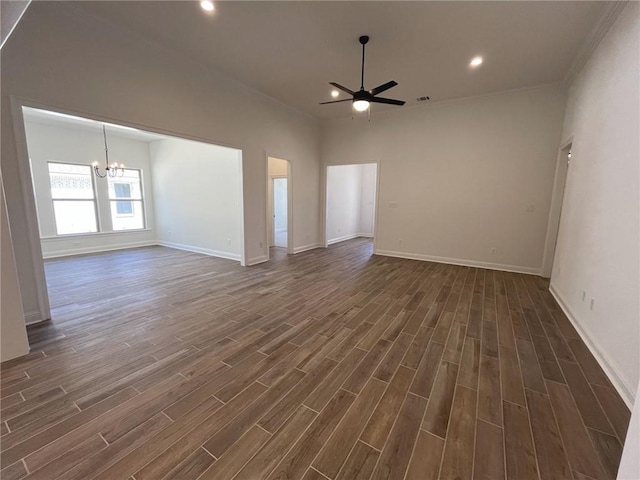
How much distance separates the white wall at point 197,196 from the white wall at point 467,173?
320 centimetres

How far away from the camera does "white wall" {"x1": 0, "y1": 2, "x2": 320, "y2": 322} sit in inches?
104

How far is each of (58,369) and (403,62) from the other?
5.43 metres

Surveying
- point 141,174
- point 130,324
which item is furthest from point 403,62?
point 141,174

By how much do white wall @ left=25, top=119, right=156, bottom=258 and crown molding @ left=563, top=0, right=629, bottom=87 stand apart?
9.46 metres

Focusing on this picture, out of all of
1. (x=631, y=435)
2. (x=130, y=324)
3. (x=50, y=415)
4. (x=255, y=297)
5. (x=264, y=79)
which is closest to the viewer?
(x=631, y=435)

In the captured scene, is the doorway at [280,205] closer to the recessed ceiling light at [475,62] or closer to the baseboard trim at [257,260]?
the baseboard trim at [257,260]

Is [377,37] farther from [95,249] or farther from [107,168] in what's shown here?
[95,249]

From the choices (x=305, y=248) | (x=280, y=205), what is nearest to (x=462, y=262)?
(x=305, y=248)

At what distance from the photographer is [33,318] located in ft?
9.46

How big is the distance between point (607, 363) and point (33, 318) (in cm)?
569

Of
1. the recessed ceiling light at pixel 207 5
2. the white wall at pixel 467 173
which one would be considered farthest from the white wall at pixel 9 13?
the white wall at pixel 467 173

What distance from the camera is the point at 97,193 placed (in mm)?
6969

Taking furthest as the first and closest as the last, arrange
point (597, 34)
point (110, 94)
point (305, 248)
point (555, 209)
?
point (305, 248), point (555, 209), point (110, 94), point (597, 34)

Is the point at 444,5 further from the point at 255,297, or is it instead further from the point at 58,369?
the point at 58,369
